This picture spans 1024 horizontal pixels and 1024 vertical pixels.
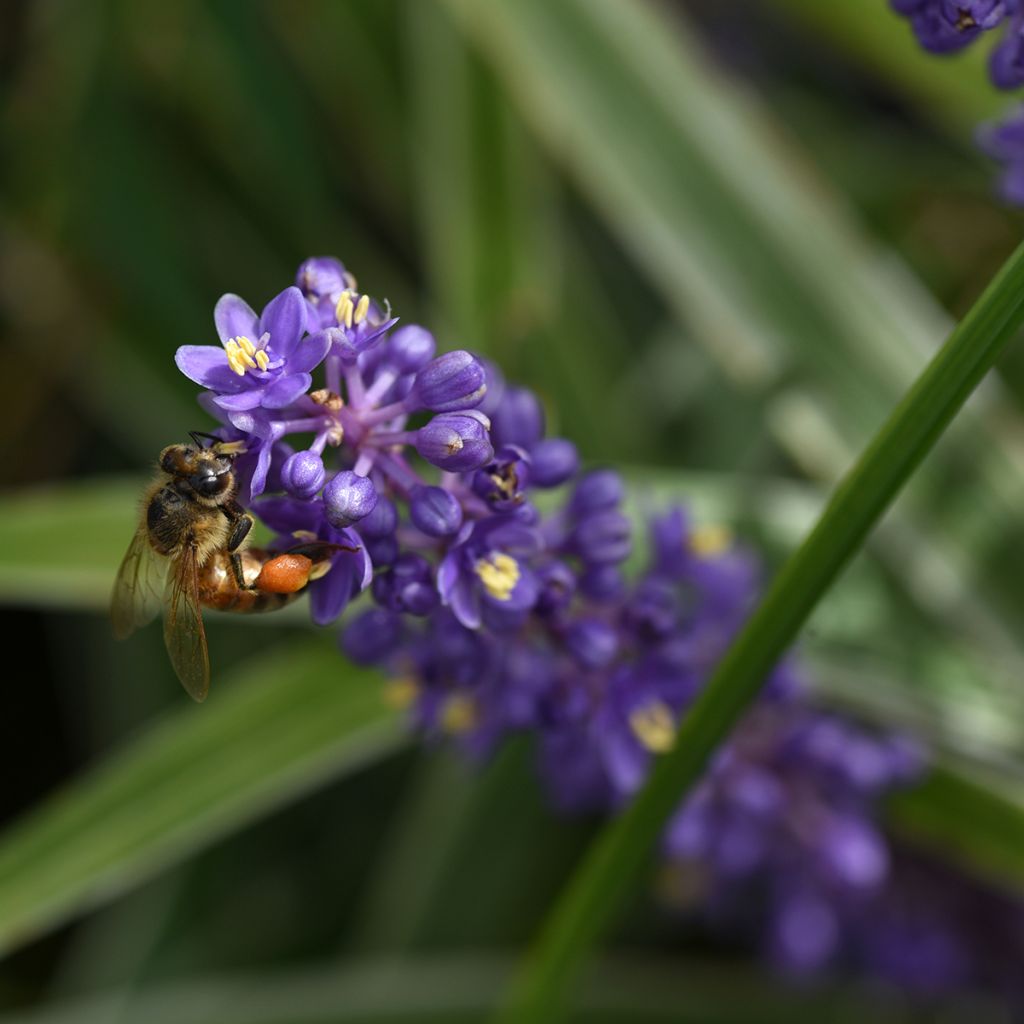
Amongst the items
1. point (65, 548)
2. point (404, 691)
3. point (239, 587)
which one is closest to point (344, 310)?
point (239, 587)

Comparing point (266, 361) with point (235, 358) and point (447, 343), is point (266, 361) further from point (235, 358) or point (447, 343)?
point (447, 343)

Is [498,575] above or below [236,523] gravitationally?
above

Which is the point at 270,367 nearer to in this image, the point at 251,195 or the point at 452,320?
the point at 452,320

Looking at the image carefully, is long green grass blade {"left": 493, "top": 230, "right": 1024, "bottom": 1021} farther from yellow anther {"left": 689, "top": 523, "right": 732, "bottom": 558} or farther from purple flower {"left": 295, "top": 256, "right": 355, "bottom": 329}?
purple flower {"left": 295, "top": 256, "right": 355, "bottom": 329}

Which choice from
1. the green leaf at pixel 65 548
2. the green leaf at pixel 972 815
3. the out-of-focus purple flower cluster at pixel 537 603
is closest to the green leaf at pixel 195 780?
the green leaf at pixel 65 548

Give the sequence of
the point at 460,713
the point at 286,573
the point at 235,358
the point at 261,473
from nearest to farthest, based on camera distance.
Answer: the point at 261,473, the point at 235,358, the point at 286,573, the point at 460,713

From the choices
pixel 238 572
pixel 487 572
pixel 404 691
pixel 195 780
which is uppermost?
pixel 487 572

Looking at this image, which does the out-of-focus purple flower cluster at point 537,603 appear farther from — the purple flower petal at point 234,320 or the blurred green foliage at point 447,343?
the blurred green foliage at point 447,343
